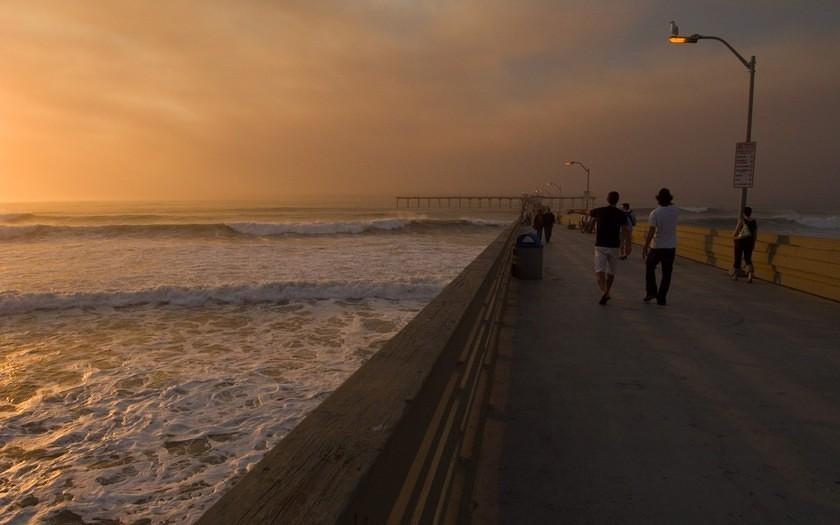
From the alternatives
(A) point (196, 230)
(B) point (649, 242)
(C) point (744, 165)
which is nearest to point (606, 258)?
(B) point (649, 242)

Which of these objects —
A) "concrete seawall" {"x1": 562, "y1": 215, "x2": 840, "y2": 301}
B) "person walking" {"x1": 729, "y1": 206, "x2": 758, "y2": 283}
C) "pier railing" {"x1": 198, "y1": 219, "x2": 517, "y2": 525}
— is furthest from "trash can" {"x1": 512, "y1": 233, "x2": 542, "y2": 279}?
"pier railing" {"x1": 198, "y1": 219, "x2": 517, "y2": 525}

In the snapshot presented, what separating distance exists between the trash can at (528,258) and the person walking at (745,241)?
474 centimetres

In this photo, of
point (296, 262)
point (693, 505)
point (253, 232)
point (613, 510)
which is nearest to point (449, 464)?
point (613, 510)

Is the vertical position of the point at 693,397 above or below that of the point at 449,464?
below

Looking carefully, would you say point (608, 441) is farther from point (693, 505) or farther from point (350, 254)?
point (350, 254)

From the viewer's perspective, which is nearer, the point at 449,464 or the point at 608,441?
the point at 449,464

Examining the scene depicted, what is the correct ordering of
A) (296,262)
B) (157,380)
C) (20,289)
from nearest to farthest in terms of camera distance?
(157,380) → (20,289) → (296,262)

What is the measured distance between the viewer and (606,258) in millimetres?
8875

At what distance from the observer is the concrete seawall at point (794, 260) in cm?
935

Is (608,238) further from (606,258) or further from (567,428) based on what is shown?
(567,428)

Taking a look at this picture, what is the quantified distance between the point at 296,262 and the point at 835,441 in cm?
2009

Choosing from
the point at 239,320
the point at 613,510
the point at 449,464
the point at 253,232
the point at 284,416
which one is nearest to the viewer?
the point at 449,464

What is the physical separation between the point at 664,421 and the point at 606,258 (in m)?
5.36

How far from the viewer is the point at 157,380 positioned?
684 cm
